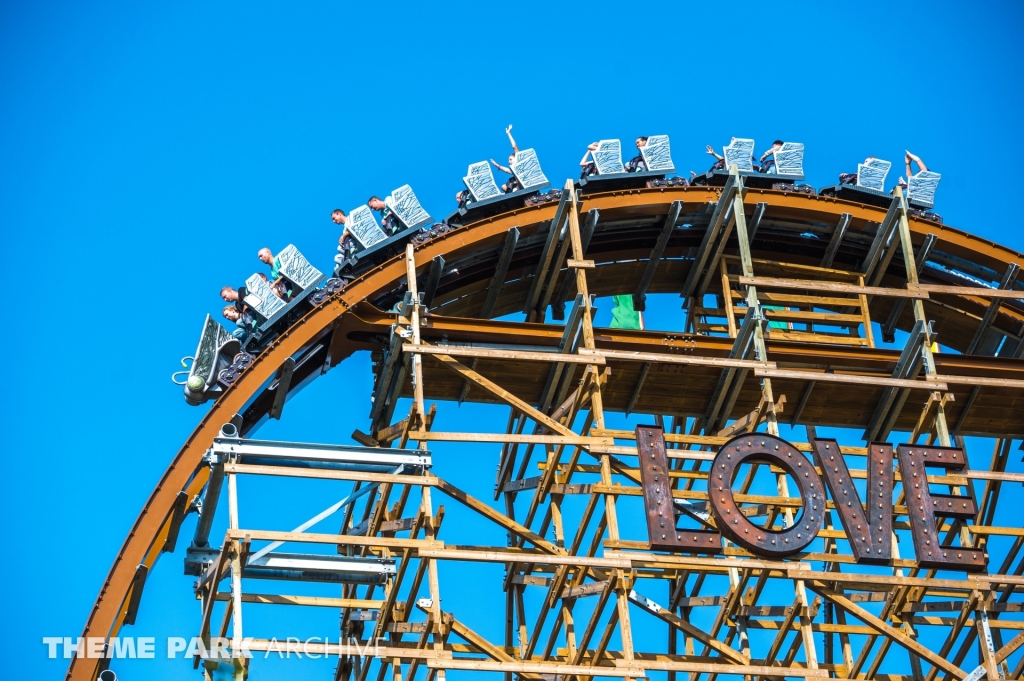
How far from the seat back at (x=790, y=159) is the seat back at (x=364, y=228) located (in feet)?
28.6

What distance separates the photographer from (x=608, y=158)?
33344mm

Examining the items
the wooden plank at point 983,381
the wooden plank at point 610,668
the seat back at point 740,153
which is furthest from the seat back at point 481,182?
the wooden plank at point 610,668

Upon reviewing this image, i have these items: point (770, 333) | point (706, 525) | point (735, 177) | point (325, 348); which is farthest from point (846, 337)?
point (325, 348)

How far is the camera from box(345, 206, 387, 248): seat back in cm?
3139

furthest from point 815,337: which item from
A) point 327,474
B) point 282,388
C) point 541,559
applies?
point 327,474

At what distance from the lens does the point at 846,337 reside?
Answer: 33688 mm

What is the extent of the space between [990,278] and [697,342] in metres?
7.51

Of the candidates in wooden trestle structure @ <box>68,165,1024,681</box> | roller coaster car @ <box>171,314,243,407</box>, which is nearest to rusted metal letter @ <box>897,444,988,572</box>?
wooden trestle structure @ <box>68,165,1024,681</box>

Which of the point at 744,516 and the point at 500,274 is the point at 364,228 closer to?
the point at 500,274

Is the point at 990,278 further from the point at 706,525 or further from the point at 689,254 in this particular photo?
the point at 706,525

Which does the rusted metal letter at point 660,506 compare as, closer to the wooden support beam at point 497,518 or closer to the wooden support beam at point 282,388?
the wooden support beam at point 497,518

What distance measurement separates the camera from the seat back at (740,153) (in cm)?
3405

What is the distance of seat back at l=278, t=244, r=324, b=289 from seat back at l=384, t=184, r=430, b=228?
2053mm

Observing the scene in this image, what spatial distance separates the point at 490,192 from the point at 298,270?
4.17 metres
